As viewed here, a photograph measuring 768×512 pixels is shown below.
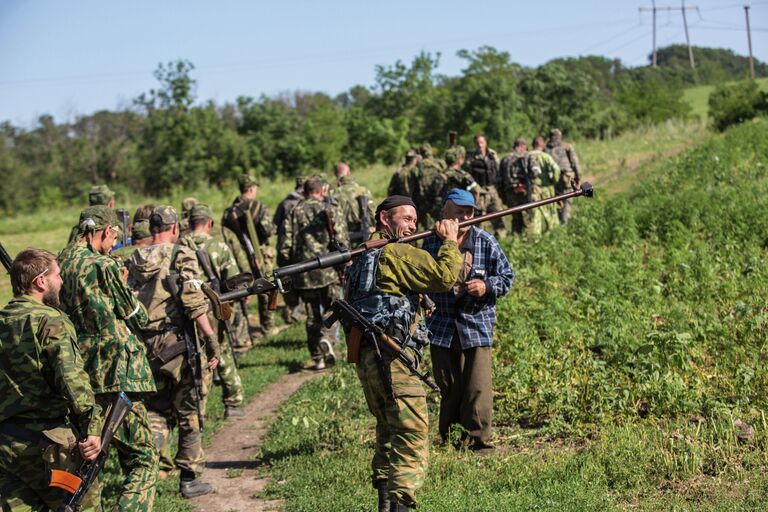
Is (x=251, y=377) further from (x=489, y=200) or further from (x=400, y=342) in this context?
(x=489, y=200)

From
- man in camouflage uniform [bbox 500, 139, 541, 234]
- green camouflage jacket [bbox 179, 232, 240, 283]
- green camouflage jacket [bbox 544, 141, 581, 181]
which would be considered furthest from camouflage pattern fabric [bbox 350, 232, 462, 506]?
green camouflage jacket [bbox 544, 141, 581, 181]

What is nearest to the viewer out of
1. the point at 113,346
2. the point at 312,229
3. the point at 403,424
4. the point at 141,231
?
the point at 403,424

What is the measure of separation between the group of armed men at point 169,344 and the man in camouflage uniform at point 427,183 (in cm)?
644

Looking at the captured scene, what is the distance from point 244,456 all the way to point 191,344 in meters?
→ 1.69

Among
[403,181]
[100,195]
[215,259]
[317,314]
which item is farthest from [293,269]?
[403,181]

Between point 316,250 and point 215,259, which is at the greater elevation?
point 215,259

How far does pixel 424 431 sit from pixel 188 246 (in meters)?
3.37

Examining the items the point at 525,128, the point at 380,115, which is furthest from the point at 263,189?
the point at 380,115

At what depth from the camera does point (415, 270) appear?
5.41 meters

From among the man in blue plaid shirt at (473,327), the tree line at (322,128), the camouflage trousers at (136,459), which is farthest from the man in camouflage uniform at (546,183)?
the tree line at (322,128)

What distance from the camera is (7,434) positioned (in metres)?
4.78

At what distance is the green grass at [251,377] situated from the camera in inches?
275

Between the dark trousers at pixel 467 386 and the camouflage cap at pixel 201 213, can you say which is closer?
the dark trousers at pixel 467 386

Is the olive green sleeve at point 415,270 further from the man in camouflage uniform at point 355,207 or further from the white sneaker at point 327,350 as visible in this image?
the man in camouflage uniform at point 355,207
